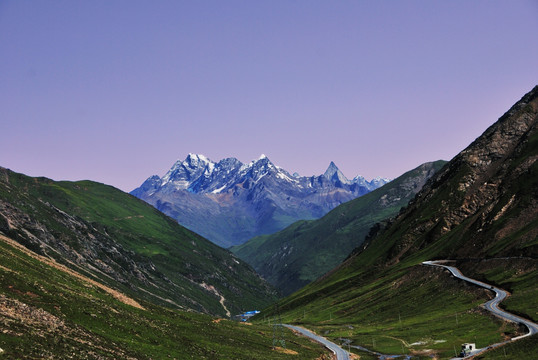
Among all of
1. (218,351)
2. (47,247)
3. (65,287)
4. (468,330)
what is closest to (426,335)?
(468,330)

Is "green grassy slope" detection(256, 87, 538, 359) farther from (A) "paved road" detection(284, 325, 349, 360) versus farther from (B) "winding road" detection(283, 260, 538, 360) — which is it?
(A) "paved road" detection(284, 325, 349, 360)

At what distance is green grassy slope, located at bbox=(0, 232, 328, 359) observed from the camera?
173ft

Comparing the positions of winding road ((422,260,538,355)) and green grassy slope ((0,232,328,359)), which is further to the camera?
winding road ((422,260,538,355))

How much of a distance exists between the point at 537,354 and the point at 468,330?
45274mm

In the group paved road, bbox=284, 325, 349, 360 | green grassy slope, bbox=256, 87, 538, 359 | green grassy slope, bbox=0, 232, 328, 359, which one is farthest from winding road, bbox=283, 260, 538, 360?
green grassy slope, bbox=0, 232, 328, 359

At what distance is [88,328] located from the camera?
66.2m

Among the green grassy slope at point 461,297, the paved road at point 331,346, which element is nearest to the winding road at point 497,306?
the green grassy slope at point 461,297

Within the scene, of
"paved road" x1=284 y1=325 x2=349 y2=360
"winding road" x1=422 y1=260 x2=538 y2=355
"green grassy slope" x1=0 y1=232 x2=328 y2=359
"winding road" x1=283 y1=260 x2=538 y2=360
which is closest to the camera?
"green grassy slope" x1=0 y1=232 x2=328 y2=359

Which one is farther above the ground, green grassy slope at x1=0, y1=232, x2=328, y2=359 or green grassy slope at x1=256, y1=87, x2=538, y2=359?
green grassy slope at x1=256, y1=87, x2=538, y2=359

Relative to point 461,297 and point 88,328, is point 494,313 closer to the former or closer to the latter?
point 461,297

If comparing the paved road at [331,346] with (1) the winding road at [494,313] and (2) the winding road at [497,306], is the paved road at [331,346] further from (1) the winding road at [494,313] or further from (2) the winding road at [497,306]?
(2) the winding road at [497,306]

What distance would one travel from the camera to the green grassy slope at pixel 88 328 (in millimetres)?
52688

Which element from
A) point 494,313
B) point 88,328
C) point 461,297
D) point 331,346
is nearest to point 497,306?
point 494,313

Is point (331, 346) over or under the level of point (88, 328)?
under
